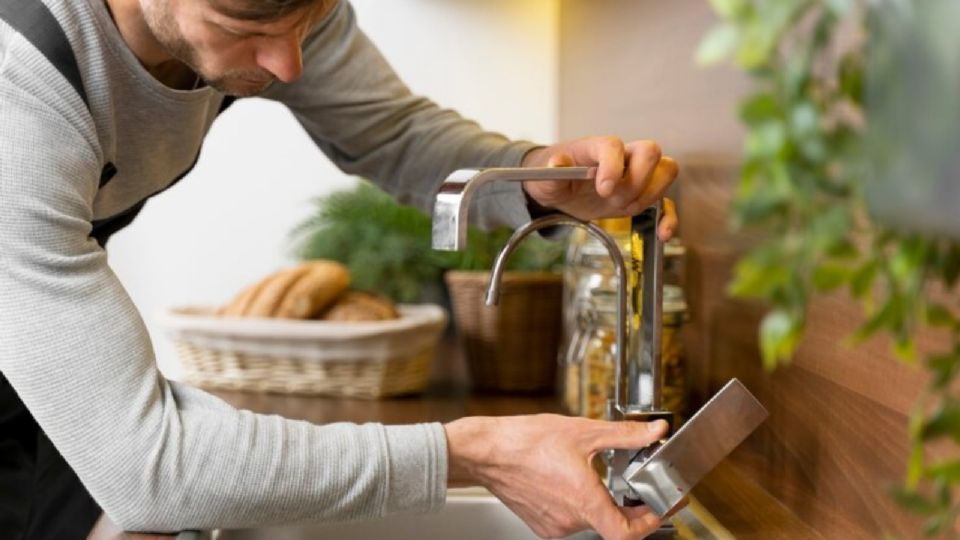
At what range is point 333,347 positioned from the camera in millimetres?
2062

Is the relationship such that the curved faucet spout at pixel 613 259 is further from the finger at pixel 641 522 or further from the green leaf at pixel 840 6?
the green leaf at pixel 840 6

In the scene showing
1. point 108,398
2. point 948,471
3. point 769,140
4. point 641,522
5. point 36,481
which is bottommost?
point 36,481

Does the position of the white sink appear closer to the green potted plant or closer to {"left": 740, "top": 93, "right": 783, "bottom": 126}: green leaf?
the green potted plant

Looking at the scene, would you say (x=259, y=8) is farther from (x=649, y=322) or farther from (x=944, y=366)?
(x=944, y=366)

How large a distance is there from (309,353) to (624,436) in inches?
39.8

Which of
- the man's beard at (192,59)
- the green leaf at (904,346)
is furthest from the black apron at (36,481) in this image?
the green leaf at (904,346)

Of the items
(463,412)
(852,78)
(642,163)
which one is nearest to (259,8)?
(642,163)

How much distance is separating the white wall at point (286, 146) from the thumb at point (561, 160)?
4.42ft

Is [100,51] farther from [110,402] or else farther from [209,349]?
[209,349]

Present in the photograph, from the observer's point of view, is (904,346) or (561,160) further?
(561,160)

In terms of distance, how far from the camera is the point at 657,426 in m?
1.15

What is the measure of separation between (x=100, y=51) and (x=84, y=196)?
17cm

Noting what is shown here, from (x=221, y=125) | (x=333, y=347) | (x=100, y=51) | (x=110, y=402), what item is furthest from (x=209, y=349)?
(x=110, y=402)

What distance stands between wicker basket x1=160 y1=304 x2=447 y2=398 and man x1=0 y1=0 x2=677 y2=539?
0.75 meters
